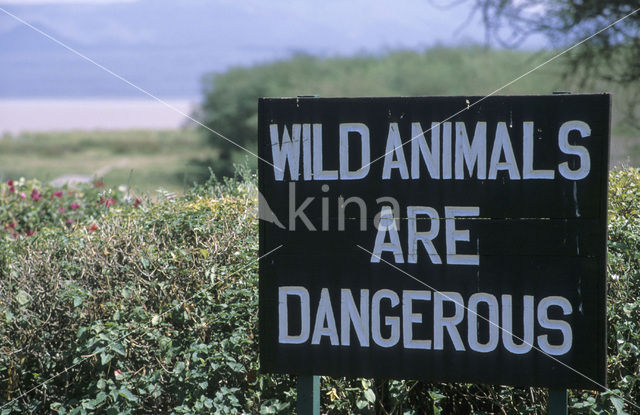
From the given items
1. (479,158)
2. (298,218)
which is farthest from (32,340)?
(479,158)

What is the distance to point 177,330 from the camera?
15.0 feet

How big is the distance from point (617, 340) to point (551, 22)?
27.0ft

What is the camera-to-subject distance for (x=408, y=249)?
356 cm

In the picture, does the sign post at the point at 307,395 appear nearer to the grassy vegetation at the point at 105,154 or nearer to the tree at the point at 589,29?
the tree at the point at 589,29

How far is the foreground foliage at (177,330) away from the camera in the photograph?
4.21 metres

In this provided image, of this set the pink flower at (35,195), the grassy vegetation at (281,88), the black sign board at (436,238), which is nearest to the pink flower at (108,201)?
the pink flower at (35,195)

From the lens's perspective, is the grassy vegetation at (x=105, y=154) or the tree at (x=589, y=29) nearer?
the tree at (x=589, y=29)

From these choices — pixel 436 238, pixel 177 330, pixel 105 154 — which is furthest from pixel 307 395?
pixel 105 154

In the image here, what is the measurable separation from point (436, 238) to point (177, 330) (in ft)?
5.95

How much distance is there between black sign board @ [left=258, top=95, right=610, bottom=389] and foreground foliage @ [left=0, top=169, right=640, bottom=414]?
2.01 ft

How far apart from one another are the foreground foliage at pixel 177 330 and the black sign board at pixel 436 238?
0.61 meters

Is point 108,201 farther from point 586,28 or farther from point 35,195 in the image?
point 586,28

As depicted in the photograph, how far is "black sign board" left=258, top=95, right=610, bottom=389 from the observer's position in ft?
11.3

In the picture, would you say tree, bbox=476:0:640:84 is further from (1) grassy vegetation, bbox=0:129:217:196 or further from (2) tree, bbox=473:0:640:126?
(1) grassy vegetation, bbox=0:129:217:196
